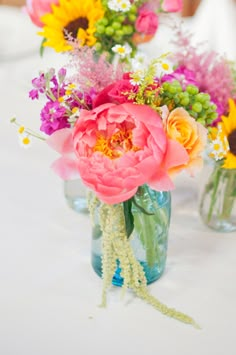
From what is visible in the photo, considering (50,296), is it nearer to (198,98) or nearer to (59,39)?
(198,98)

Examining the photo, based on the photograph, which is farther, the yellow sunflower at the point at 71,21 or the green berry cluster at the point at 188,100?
the yellow sunflower at the point at 71,21

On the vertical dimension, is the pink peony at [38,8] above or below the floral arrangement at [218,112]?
above

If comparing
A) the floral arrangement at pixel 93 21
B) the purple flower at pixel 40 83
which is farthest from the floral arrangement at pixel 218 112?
the purple flower at pixel 40 83

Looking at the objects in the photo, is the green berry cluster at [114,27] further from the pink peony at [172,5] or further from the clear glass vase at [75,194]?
the clear glass vase at [75,194]

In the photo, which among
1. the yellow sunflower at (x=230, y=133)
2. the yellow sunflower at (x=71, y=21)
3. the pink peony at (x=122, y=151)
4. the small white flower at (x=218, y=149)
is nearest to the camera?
the pink peony at (x=122, y=151)

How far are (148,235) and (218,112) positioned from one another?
0.25 meters

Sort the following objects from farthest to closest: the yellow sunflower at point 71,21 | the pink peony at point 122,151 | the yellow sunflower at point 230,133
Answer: the yellow sunflower at point 71,21, the yellow sunflower at point 230,133, the pink peony at point 122,151

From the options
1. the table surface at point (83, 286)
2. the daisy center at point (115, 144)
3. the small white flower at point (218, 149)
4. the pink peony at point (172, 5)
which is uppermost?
the pink peony at point (172, 5)

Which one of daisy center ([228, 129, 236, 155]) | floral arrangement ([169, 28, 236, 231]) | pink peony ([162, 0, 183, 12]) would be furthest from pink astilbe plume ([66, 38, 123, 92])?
pink peony ([162, 0, 183, 12])

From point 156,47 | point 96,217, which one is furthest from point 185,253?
point 156,47

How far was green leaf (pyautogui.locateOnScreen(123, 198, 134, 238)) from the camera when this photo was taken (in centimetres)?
69

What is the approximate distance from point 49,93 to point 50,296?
0.96 feet

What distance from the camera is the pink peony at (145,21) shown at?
100 cm

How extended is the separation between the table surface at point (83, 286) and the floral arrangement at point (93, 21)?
0.28m
